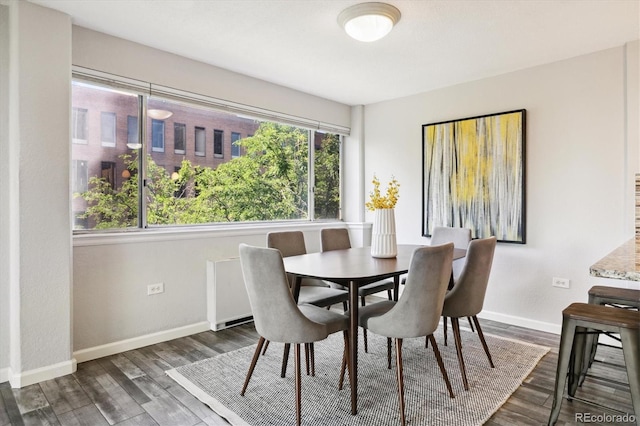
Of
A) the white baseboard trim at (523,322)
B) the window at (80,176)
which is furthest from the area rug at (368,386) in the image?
the window at (80,176)

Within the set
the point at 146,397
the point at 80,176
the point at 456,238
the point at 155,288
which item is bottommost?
the point at 146,397

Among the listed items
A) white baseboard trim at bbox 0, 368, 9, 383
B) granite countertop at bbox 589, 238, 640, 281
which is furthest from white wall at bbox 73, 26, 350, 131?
granite countertop at bbox 589, 238, 640, 281

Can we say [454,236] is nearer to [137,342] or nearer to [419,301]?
[419,301]

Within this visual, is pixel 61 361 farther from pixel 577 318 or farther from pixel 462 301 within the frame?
pixel 577 318

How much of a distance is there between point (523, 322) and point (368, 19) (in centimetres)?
304

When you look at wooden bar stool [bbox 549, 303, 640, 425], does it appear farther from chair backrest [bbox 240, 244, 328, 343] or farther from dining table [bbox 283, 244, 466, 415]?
chair backrest [bbox 240, 244, 328, 343]

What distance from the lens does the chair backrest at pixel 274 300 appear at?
1.93 meters

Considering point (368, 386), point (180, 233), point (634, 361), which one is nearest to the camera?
point (634, 361)

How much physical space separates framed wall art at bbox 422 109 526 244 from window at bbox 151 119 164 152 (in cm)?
276

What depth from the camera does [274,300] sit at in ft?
6.49

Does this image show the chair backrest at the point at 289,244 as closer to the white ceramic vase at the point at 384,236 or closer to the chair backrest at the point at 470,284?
the white ceramic vase at the point at 384,236

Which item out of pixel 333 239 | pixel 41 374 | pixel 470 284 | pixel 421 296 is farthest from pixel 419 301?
pixel 41 374

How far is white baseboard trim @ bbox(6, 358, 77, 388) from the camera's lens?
93.9 inches

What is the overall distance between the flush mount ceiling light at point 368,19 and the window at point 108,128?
1953 mm
